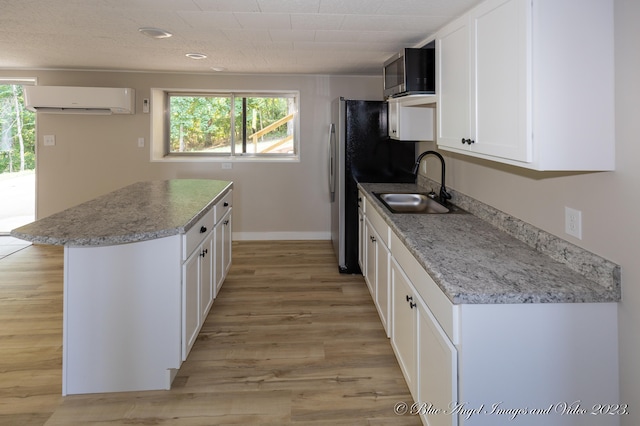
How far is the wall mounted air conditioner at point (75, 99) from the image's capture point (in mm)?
5023

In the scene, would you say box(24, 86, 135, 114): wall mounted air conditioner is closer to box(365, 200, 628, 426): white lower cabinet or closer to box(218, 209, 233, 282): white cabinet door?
box(218, 209, 233, 282): white cabinet door

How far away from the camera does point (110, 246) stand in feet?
7.26

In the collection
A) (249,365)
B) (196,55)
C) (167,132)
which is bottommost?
(249,365)

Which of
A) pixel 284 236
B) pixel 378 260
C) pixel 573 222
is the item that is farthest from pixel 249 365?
A: pixel 284 236

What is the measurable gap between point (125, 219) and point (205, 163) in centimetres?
330

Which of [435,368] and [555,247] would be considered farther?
[555,247]

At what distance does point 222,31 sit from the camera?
10.2 feet

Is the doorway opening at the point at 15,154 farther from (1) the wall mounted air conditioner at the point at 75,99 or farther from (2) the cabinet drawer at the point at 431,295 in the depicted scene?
(2) the cabinet drawer at the point at 431,295

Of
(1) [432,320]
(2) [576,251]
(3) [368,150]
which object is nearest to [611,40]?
(2) [576,251]

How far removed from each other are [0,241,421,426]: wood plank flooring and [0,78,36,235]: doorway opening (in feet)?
7.14

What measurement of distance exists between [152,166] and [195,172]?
1.68 feet

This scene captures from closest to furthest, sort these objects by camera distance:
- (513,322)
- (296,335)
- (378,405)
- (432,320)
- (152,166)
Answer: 1. (513,322)
2. (432,320)
3. (378,405)
4. (296,335)
5. (152,166)

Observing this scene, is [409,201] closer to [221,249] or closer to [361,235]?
[361,235]

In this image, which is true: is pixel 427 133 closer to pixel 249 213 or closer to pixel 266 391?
pixel 266 391
